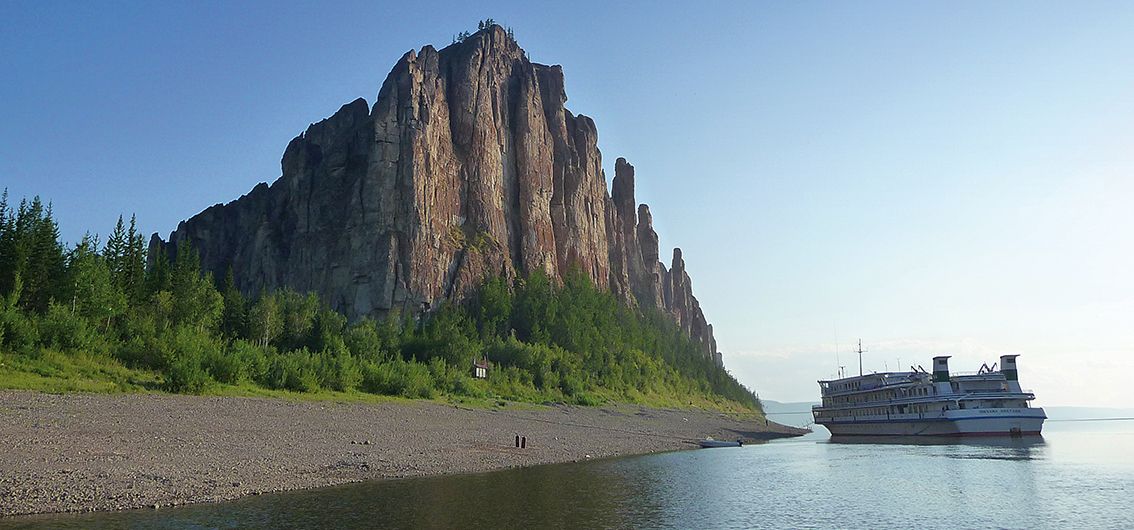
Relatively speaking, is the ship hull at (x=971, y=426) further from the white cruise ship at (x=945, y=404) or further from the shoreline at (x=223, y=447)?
the shoreline at (x=223, y=447)

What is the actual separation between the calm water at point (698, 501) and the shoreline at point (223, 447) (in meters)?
1.97

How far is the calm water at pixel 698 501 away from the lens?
2908 cm

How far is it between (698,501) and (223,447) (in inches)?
998

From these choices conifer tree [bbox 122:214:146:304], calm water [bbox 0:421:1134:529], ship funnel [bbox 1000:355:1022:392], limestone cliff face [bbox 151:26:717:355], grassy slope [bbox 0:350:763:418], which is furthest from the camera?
limestone cliff face [bbox 151:26:717:355]

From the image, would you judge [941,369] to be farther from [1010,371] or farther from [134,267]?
[134,267]

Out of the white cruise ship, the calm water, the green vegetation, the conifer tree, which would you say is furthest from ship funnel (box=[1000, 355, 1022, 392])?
the conifer tree

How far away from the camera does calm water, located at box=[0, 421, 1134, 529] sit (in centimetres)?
2908

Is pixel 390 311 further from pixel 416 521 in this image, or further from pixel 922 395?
pixel 416 521

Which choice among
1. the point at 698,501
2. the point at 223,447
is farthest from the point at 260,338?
the point at 698,501

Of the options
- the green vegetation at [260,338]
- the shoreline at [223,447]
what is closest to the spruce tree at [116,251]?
the green vegetation at [260,338]

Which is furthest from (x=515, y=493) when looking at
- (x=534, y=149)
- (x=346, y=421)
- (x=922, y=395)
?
(x=534, y=149)

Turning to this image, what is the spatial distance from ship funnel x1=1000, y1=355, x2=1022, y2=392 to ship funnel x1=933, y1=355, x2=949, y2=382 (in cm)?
688

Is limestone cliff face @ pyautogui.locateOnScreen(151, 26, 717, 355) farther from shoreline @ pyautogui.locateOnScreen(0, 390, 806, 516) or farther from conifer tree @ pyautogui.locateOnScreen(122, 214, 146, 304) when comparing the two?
shoreline @ pyautogui.locateOnScreen(0, 390, 806, 516)

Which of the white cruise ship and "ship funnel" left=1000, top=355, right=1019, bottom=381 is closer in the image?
the white cruise ship
